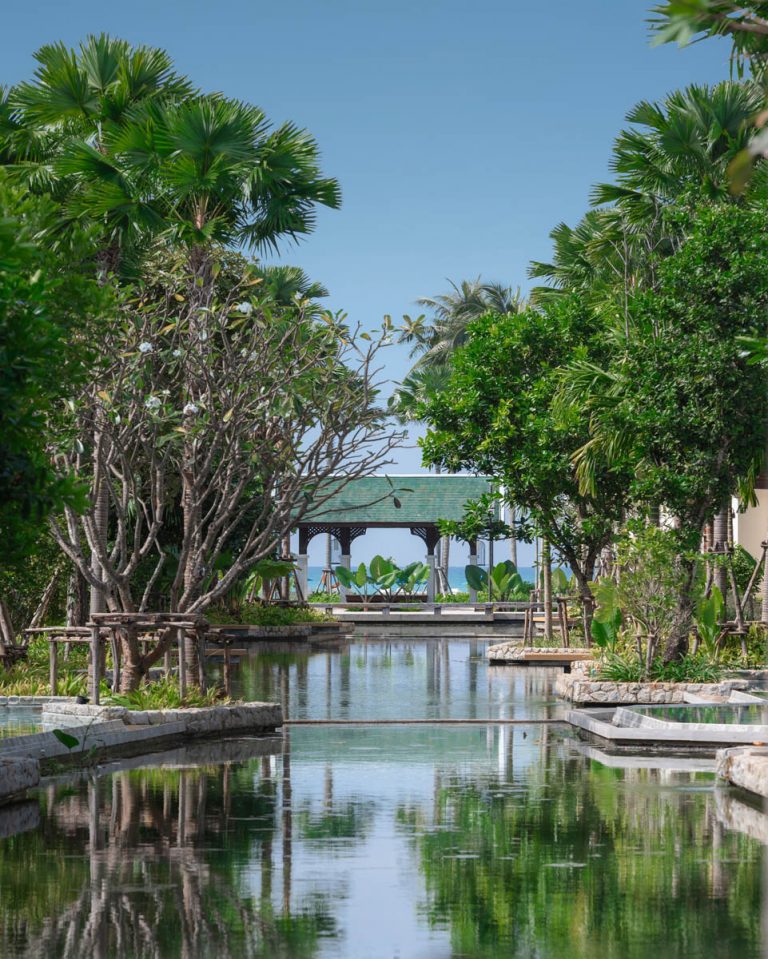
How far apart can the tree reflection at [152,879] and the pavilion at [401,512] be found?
123ft

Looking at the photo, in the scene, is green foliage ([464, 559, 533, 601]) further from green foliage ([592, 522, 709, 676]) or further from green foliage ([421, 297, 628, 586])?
green foliage ([592, 522, 709, 676])

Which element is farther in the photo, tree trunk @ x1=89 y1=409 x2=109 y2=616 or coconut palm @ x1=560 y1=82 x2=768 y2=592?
coconut palm @ x1=560 y1=82 x2=768 y2=592

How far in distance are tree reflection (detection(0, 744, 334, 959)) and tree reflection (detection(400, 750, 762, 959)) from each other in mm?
947

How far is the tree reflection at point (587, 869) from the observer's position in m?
6.58

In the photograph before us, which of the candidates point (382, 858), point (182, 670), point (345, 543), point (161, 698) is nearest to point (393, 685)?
point (182, 670)

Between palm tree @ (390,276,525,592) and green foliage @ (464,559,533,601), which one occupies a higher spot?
palm tree @ (390,276,525,592)

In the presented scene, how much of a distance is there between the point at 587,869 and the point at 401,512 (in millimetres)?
42432

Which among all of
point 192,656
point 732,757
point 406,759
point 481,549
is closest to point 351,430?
point 192,656

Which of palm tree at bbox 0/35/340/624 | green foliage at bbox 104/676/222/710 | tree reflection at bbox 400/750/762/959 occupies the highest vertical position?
palm tree at bbox 0/35/340/624

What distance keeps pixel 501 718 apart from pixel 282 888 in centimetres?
1012

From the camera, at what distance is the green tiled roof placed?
49.8 metres

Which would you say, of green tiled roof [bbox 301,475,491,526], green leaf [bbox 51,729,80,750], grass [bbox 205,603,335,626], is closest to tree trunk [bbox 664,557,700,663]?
green leaf [bbox 51,729,80,750]

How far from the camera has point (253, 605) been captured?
130 feet

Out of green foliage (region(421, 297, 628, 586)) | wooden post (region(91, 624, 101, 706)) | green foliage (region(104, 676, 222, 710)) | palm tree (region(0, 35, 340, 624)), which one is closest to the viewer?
wooden post (region(91, 624, 101, 706))
